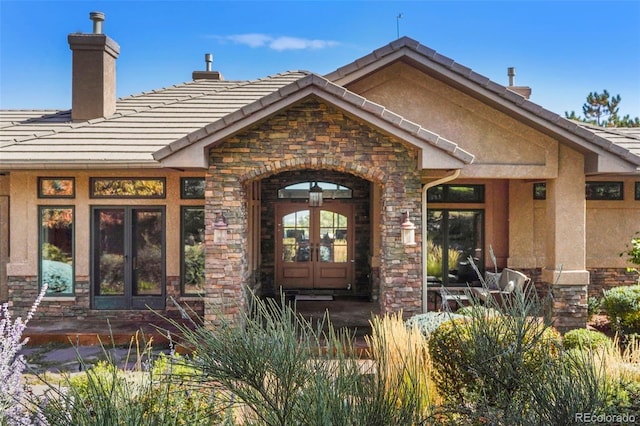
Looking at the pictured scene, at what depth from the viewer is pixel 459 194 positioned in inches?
429

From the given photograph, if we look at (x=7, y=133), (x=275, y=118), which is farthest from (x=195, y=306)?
(x=7, y=133)

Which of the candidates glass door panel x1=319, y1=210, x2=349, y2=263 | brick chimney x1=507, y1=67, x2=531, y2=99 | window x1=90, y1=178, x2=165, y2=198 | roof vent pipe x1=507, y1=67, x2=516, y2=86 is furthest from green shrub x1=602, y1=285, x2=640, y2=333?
window x1=90, y1=178, x2=165, y2=198

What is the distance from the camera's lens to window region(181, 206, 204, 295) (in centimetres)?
928

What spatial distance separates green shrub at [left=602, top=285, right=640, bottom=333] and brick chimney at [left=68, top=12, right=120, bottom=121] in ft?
38.7

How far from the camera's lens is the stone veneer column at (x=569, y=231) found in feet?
Answer: 27.3

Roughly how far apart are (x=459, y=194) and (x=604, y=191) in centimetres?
359

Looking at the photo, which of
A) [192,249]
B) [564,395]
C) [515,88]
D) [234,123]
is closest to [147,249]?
[192,249]

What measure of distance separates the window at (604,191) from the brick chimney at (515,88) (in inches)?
116

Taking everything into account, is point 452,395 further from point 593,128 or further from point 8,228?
point 8,228

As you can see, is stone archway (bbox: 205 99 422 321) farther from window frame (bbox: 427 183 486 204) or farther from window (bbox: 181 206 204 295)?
window frame (bbox: 427 183 486 204)

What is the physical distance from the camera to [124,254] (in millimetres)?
9227

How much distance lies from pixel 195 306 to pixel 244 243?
8.33 ft

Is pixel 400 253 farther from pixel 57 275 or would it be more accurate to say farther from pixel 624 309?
pixel 57 275

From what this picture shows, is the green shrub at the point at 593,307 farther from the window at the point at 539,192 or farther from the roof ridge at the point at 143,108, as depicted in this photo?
the roof ridge at the point at 143,108
